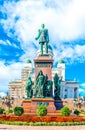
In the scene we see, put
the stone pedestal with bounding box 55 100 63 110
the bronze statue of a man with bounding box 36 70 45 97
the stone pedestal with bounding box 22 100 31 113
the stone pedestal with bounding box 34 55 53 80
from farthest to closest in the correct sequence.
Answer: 1. the stone pedestal with bounding box 34 55 53 80
2. the stone pedestal with bounding box 55 100 63 110
3. the bronze statue of a man with bounding box 36 70 45 97
4. the stone pedestal with bounding box 22 100 31 113

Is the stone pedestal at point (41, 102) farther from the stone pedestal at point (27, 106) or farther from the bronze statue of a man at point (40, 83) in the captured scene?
the bronze statue of a man at point (40, 83)

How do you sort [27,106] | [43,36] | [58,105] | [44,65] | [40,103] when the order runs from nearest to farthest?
1. [40,103]
2. [27,106]
3. [58,105]
4. [44,65]
5. [43,36]

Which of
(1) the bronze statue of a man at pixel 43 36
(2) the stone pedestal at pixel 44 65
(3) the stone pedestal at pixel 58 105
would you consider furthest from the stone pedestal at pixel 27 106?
(1) the bronze statue of a man at pixel 43 36

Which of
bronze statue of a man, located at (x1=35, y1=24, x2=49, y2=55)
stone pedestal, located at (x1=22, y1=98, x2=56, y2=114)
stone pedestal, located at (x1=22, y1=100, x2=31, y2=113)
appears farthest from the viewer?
bronze statue of a man, located at (x1=35, y1=24, x2=49, y2=55)

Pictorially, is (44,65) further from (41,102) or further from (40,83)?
(41,102)

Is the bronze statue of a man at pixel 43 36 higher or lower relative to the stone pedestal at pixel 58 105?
higher

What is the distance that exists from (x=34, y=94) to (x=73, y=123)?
11.3m

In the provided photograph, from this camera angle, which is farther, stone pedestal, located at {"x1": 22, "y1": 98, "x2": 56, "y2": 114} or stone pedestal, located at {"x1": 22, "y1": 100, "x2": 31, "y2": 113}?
stone pedestal, located at {"x1": 22, "y1": 100, "x2": 31, "y2": 113}

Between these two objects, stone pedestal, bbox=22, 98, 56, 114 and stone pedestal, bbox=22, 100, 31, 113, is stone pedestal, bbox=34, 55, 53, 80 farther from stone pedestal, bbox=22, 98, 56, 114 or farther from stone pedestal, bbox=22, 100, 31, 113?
stone pedestal, bbox=22, 100, 31, 113

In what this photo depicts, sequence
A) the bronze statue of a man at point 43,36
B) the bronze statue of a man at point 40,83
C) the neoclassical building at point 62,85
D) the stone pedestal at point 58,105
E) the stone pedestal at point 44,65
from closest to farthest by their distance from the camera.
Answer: the bronze statue of a man at point 40,83, the stone pedestal at point 58,105, the stone pedestal at point 44,65, the bronze statue of a man at point 43,36, the neoclassical building at point 62,85

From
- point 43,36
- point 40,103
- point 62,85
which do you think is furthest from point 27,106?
point 62,85

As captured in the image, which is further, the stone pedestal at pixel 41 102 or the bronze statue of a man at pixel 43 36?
the bronze statue of a man at pixel 43 36

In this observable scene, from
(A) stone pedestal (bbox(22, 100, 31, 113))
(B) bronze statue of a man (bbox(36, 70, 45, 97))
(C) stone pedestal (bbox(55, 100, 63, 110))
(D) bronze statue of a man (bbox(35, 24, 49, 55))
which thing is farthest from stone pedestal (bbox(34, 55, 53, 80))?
(A) stone pedestal (bbox(22, 100, 31, 113))

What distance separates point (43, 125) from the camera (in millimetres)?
20656
